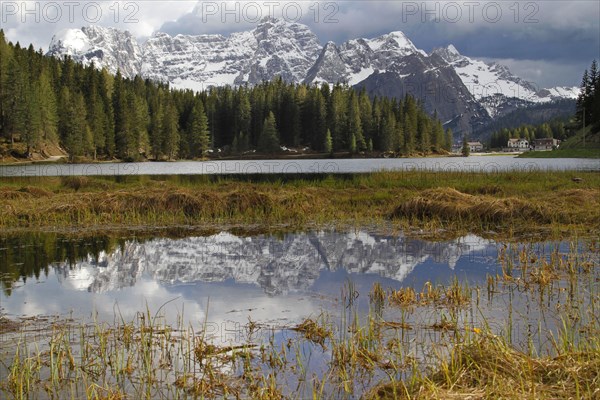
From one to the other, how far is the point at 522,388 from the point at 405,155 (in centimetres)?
15222

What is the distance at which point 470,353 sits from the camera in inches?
280

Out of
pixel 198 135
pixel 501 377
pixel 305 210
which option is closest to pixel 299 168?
pixel 305 210

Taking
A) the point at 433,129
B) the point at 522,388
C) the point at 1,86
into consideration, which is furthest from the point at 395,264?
the point at 433,129

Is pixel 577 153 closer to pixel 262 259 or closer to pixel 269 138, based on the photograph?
pixel 269 138

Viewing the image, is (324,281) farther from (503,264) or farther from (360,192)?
(360,192)

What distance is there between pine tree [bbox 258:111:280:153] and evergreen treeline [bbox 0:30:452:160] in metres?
0.29

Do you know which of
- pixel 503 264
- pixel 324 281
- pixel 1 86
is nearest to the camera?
pixel 324 281

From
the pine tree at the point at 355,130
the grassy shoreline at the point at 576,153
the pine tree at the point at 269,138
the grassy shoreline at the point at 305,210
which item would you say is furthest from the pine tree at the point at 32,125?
the grassy shoreline at the point at 576,153

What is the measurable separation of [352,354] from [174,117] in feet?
440

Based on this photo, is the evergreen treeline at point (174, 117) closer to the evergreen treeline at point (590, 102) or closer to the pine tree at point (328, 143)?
the pine tree at point (328, 143)

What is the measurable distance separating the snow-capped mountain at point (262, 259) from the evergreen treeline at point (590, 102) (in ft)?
349

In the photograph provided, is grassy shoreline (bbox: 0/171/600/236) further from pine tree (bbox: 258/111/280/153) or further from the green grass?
pine tree (bbox: 258/111/280/153)

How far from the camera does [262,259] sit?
15727 millimetres

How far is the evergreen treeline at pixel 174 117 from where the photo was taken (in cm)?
10512
